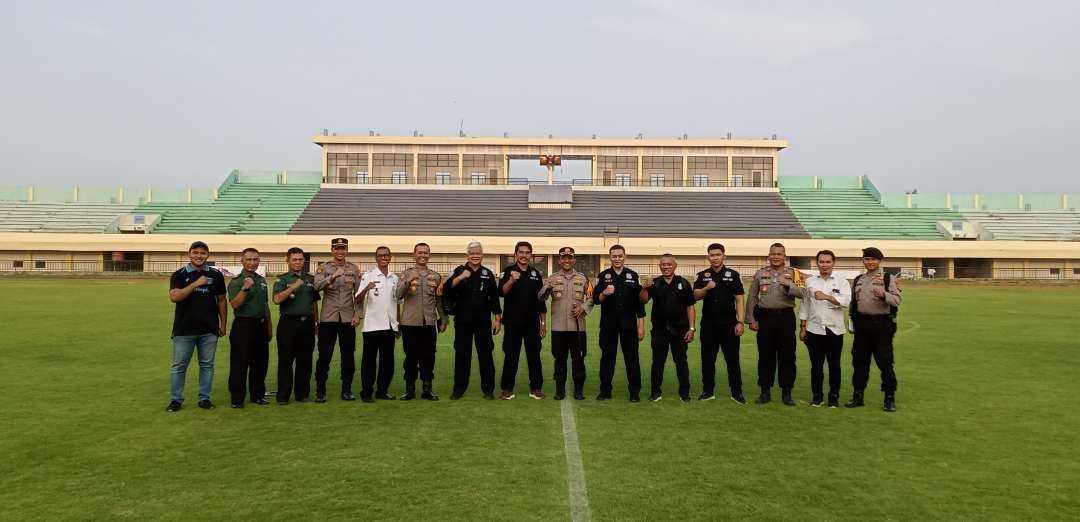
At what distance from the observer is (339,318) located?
9.51 metres

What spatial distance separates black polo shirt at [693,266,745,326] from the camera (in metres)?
9.50

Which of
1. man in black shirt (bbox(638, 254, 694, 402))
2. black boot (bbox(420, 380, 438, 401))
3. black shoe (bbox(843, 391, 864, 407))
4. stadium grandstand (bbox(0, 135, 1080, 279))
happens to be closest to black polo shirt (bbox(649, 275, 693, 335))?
man in black shirt (bbox(638, 254, 694, 402))

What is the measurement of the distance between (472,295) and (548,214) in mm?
51339

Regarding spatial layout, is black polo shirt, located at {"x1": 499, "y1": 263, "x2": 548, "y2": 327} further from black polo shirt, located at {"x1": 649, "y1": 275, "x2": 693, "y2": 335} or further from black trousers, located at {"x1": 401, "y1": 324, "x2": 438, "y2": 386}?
black polo shirt, located at {"x1": 649, "y1": 275, "x2": 693, "y2": 335}

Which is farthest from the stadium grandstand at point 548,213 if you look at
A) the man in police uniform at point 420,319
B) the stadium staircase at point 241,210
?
the man in police uniform at point 420,319

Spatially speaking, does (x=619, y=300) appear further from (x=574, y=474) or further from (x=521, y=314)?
(x=574, y=474)

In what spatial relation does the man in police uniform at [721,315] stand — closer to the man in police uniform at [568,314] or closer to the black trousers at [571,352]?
the man in police uniform at [568,314]

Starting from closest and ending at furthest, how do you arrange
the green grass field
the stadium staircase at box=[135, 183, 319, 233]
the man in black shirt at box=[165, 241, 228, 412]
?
the green grass field → the man in black shirt at box=[165, 241, 228, 412] → the stadium staircase at box=[135, 183, 319, 233]

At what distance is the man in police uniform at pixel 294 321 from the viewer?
9.22 metres

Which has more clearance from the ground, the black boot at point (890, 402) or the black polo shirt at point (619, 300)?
the black polo shirt at point (619, 300)

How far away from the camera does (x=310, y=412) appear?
8.88m

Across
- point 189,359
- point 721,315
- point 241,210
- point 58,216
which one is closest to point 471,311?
point 721,315

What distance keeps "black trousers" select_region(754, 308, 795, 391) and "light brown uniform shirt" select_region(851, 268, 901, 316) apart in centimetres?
81

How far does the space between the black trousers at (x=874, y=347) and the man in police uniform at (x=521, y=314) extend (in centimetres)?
396
